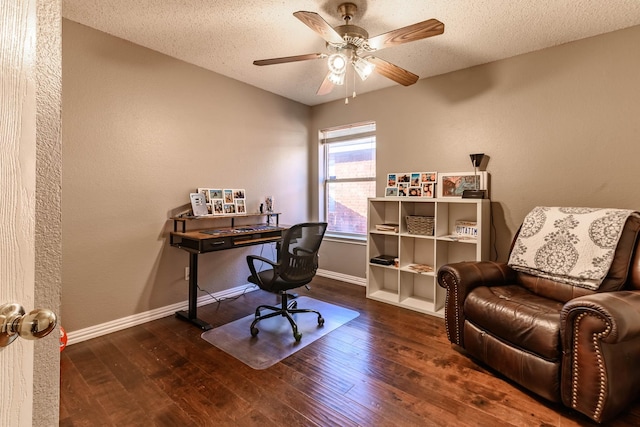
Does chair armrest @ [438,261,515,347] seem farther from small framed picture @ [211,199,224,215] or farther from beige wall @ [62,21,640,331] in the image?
small framed picture @ [211,199,224,215]

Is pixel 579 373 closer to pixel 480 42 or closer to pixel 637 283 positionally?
pixel 637 283

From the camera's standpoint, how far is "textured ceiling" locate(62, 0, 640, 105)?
214cm

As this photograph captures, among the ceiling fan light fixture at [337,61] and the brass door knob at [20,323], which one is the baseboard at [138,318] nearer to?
the brass door knob at [20,323]

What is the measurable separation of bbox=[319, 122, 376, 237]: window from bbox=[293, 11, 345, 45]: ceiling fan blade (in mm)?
1911

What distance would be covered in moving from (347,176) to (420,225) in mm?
1410

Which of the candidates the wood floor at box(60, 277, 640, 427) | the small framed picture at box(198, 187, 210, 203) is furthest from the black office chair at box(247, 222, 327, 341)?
the small framed picture at box(198, 187, 210, 203)

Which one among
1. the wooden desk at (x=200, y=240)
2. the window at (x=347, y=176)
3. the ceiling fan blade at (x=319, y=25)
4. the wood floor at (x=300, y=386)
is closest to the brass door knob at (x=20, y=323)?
the wood floor at (x=300, y=386)

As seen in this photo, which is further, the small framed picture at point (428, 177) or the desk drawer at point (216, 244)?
the small framed picture at point (428, 177)

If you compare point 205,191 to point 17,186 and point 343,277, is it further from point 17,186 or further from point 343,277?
point 17,186

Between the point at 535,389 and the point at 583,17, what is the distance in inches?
102

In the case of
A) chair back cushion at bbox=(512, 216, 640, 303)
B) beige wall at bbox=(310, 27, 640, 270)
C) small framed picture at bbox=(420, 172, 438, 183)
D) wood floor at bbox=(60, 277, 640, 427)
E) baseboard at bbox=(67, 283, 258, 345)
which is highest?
beige wall at bbox=(310, 27, 640, 270)

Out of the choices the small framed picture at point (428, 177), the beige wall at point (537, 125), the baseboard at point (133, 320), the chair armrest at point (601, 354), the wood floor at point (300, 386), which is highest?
the beige wall at point (537, 125)

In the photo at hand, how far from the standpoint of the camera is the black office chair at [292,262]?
100.0 inches

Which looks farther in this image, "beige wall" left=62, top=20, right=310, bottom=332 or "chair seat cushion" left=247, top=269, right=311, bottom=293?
"chair seat cushion" left=247, top=269, right=311, bottom=293
